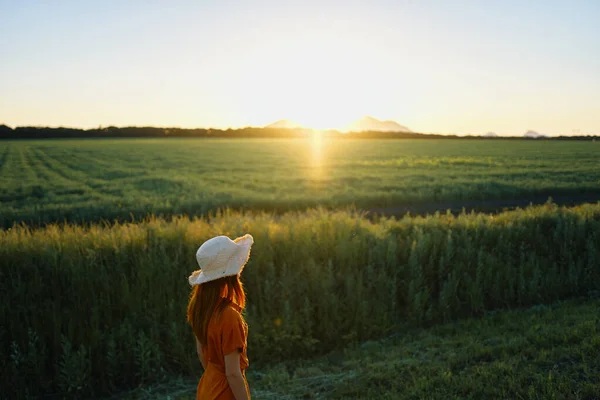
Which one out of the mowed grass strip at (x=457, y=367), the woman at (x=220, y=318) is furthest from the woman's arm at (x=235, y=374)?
the mowed grass strip at (x=457, y=367)

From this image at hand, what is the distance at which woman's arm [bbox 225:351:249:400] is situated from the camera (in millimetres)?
3262

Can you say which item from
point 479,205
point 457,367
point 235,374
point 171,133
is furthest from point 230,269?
point 171,133

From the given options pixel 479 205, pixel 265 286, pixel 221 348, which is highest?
pixel 221 348

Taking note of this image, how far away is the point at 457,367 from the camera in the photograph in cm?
589

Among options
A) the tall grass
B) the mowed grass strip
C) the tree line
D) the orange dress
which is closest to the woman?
the orange dress

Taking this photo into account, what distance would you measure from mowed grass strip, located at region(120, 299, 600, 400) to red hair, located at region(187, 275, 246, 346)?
2715 mm

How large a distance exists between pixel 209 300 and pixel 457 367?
3.78m

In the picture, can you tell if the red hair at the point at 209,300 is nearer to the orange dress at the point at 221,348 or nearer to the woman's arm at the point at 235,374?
the orange dress at the point at 221,348

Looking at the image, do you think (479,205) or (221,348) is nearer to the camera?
(221,348)

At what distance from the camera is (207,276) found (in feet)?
11.1

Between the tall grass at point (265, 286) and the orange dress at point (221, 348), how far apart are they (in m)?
3.65

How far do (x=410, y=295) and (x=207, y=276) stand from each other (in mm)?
5828

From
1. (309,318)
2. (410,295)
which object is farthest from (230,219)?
(410,295)

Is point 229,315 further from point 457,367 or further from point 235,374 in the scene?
point 457,367
